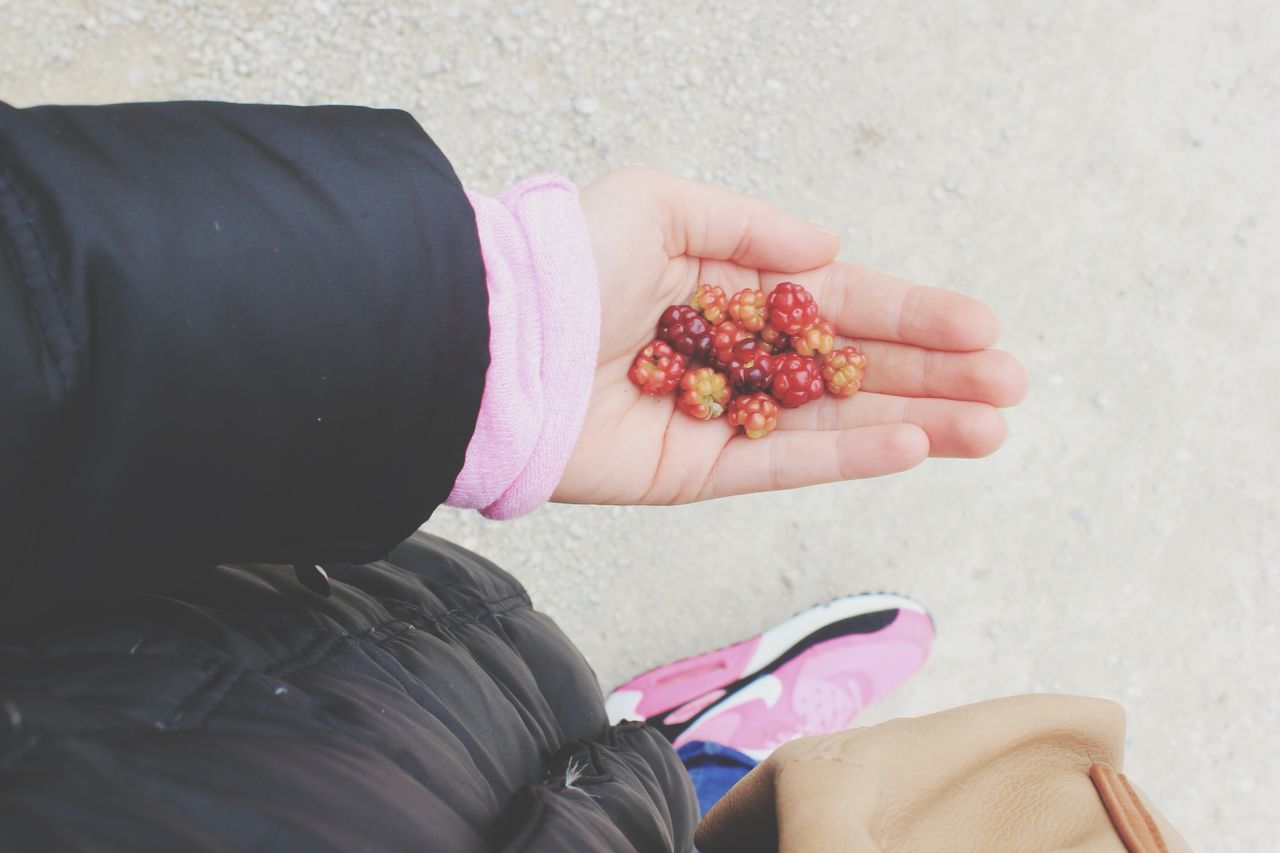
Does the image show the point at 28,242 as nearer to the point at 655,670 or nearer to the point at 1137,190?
the point at 655,670

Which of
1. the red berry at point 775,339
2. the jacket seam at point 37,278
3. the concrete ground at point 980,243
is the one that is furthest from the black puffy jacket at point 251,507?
the concrete ground at point 980,243

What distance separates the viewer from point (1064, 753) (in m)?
1.28

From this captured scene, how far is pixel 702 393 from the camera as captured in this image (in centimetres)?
220

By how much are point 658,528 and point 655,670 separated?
0.42 meters

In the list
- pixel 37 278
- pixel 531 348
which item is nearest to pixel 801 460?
pixel 531 348

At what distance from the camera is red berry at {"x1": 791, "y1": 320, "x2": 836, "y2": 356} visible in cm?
Result: 224

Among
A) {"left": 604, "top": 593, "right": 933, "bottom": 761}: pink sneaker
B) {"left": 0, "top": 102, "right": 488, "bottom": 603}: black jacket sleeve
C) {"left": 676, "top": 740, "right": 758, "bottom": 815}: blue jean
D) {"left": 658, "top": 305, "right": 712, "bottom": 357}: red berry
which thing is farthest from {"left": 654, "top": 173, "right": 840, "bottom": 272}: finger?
{"left": 676, "top": 740, "right": 758, "bottom": 815}: blue jean

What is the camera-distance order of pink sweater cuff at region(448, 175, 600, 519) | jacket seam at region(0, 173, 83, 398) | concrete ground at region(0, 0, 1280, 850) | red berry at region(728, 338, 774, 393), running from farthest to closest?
concrete ground at region(0, 0, 1280, 850) → red berry at region(728, 338, 774, 393) → pink sweater cuff at region(448, 175, 600, 519) → jacket seam at region(0, 173, 83, 398)

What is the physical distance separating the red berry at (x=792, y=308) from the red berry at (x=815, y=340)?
14 mm

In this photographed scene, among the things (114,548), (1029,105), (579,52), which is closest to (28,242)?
(114,548)

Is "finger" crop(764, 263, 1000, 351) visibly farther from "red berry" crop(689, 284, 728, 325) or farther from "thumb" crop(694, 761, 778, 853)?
"thumb" crop(694, 761, 778, 853)

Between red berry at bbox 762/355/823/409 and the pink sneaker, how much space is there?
0.91m

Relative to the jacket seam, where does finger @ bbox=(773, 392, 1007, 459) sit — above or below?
below

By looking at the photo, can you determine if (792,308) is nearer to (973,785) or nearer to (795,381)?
(795,381)
